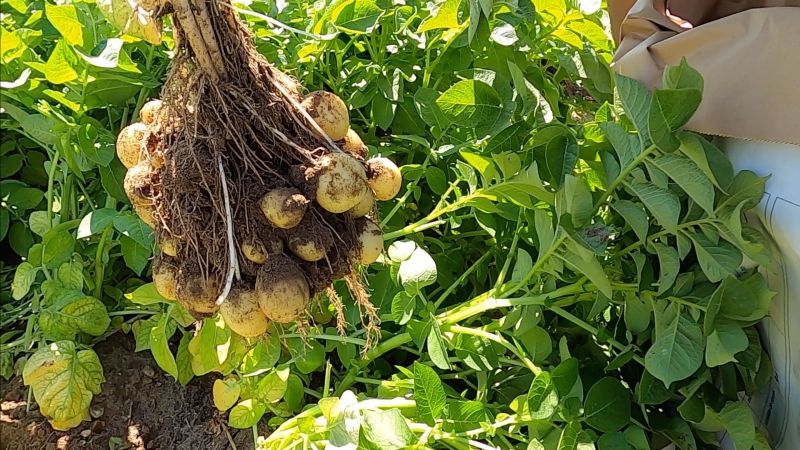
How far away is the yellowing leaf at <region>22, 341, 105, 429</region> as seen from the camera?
36.2 inches

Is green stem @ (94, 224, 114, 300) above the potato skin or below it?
below

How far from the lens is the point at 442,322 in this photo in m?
0.82

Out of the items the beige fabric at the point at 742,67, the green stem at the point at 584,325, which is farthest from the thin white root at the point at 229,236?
the beige fabric at the point at 742,67

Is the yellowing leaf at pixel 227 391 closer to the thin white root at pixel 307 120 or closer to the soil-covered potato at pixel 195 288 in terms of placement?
the soil-covered potato at pixel 195 288

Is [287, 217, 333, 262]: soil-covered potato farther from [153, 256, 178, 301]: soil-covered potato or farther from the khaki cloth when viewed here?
the khaki cloth

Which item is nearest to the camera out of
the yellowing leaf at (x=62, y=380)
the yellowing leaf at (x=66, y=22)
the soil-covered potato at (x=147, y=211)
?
the soil-covered potato at (x=147, y=211)

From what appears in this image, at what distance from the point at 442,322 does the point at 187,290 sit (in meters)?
0.30

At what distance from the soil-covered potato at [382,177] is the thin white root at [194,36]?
6.8 inches

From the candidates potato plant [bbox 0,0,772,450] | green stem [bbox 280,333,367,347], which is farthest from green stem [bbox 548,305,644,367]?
green stem [bbox 280,333,367,347]

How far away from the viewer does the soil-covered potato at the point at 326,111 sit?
689 mm

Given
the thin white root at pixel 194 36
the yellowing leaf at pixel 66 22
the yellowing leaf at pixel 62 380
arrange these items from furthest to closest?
the yellowing leaf at pixel 62 380 → the yellowing leaf at pixel 66 22 → the thin white root at pixel 194 36

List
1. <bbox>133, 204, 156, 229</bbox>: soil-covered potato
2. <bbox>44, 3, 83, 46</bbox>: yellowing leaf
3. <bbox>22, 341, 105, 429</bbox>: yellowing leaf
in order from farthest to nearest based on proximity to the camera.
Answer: <bbox>22, 341, 105, 429</bbox>: yellowing leaf < <bbox>44, 3, 83, 46</bbox>: yellowing leaf < <bbox>133, 204, 156, 229</bbox>: soil-covered potato

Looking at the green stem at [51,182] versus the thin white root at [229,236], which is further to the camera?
the green stem at [51,182]

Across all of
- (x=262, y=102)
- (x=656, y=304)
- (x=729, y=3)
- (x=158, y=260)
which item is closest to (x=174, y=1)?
(x=262, y=102)
